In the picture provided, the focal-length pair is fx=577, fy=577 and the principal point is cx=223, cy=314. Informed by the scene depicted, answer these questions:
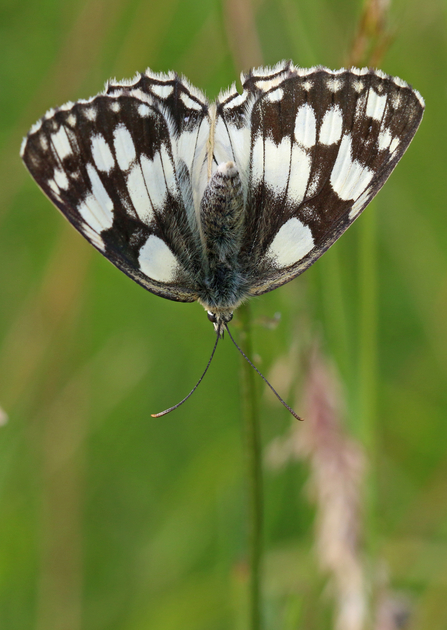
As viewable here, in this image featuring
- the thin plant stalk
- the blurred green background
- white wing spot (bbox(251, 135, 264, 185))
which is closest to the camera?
the thin plant stalk

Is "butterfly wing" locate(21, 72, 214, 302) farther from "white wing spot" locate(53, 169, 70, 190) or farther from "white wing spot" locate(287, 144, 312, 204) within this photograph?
"white wing spot" locate(287, 144, 312, 204)

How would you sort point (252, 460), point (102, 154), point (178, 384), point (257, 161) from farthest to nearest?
point (178, 384) < point (257, 161) < point (102, 154) < point (252, 460)

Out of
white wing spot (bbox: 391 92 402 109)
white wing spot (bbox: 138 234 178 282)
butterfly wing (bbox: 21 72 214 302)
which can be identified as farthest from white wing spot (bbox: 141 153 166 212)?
white wing spot (bbox: 391 92 402 109)

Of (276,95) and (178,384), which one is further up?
(276,95)

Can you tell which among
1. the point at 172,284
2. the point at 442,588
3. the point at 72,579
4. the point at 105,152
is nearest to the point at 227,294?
the point at 172,284

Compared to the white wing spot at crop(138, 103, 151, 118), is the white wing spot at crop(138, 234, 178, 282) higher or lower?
lower

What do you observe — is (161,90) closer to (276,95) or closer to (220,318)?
(276,95)

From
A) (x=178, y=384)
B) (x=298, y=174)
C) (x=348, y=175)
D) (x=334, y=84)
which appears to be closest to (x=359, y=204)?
(x=348, y=175)
